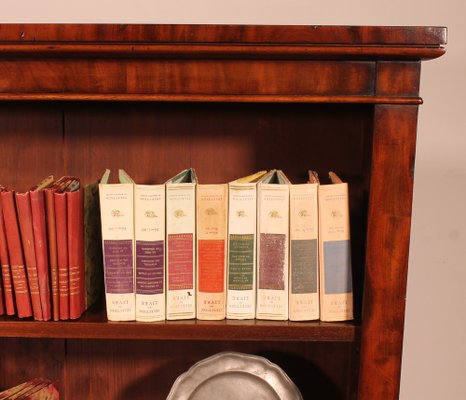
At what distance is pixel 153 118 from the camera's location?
1.17m

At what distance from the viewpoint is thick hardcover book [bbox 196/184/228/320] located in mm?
965

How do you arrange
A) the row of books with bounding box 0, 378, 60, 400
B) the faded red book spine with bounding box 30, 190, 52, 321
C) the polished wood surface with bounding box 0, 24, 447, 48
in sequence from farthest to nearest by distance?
the row of books with bounding box 0, 378, 60, 400
the faded red book spine with bounding box 30, 190, 52, 321
the polished wood surface with bounding box 0, 24, 447, 48

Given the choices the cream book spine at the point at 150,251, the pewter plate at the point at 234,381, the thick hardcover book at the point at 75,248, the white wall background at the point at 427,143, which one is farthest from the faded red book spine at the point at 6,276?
the white wall background at the point at 427,143

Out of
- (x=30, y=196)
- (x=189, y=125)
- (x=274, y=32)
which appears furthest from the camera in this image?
(x=189, y=125)

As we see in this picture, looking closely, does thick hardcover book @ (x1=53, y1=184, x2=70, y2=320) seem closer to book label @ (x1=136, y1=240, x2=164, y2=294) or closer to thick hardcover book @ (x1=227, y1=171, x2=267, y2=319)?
book label @ (x1=136, y1=240, x2=164, y2=294)

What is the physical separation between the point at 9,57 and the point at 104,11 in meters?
0.42

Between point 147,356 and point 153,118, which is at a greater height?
point 153,118

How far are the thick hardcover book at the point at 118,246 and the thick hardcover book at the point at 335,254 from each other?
338 millimetres

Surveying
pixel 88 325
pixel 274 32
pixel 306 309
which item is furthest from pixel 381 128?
pixel 88 325

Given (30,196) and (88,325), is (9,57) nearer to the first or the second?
(30,196)

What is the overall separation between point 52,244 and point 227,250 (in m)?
0.31

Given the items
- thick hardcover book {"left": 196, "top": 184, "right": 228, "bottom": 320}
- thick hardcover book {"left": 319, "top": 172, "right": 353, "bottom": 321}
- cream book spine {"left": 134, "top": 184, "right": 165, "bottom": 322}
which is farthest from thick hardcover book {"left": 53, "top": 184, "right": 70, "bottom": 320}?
thick hardcover book {"left": 319, "top": 172, "right": 353, "bottom": 321}

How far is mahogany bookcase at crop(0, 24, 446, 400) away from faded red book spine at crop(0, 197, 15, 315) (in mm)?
22

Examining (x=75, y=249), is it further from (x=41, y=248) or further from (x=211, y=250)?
(x=211, y=250)
